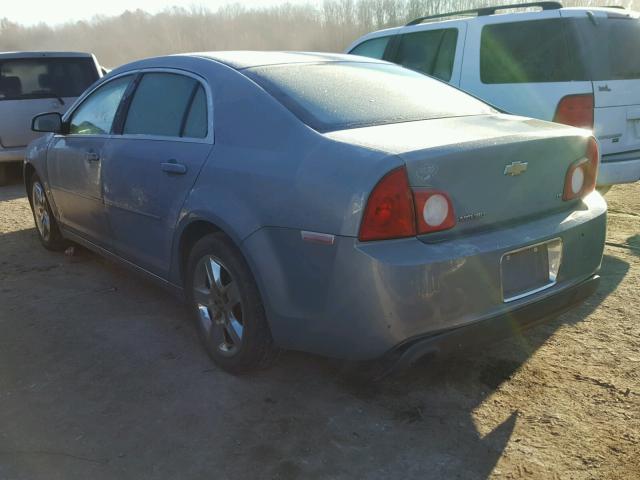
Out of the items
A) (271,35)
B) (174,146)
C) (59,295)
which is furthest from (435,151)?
(271,35)

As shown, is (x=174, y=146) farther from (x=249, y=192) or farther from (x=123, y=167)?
(x=249, y=192)

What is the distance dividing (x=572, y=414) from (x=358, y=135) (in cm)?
153

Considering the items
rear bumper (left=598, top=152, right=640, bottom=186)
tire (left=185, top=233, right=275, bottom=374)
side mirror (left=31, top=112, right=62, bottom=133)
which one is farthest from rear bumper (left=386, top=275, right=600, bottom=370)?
side mirror (left=31, top=112, right=62, bottom=133)

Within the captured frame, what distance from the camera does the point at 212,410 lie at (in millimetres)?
2875

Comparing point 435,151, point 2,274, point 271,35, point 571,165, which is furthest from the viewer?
point 271,35

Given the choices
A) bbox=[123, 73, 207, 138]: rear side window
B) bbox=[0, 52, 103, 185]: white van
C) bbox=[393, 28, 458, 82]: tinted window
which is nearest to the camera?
bbox=[123, 73, 207, 138]: rear side window

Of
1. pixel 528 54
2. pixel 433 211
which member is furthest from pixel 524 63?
pixel 433 211

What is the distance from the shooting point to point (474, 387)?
2.99 meters

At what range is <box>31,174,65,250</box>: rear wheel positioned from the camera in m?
5.29

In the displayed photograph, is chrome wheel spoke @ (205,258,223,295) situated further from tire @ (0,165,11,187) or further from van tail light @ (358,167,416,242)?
tire @ (0,165,11,187)

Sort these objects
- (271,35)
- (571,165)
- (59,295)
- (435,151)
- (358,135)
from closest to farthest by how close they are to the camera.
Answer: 1. (435,151)
2. (358,135)
3. (571,165)
4. (59,295)
5. (271,35)

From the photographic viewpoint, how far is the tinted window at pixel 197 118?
10.7 feet

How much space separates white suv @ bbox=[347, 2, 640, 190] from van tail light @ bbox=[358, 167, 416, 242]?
329 centimetres

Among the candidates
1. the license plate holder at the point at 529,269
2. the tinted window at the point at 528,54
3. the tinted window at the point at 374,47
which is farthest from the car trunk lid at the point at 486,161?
the tinted window at the point at 374,47
